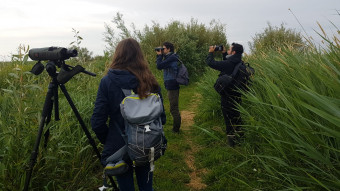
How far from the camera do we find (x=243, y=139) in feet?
15.1

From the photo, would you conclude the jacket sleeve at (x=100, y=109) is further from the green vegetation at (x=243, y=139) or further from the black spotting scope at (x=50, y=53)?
the green vegetation at (x=243, y=139)

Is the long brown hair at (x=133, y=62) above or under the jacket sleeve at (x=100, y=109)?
above

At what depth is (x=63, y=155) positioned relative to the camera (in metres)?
3.13

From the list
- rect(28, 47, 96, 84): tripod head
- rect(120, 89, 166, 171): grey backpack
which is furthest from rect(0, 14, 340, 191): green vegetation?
rect(120, 89, 166, 171): grey backpack

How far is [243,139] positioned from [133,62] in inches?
118

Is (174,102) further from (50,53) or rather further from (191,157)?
(50,53)

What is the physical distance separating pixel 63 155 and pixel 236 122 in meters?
3.14

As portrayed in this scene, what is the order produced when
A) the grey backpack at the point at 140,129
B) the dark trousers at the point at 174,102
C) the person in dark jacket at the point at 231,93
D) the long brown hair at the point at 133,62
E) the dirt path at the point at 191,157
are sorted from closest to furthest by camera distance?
the grey backpack at the point at 140,129, the long brown hair at the point at 133,62, the dirt path at the point at 191,157, the person in dark jacket at the point at 231,93, the dark trousers at the point at 174,102

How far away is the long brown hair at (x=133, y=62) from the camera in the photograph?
94.9 inches

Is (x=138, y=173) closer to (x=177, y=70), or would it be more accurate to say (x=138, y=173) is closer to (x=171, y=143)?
(x=171, y=143)

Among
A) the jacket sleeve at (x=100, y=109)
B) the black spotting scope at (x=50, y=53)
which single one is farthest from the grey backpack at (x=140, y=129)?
the black spotting scope at (x=50, y=53)

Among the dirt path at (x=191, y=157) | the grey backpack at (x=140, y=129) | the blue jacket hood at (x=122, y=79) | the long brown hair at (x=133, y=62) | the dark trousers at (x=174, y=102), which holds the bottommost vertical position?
the dirt path at (x=191, y=157)

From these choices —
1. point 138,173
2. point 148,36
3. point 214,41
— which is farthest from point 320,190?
point 214,41

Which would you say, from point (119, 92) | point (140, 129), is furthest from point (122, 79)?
point (140, 129)
